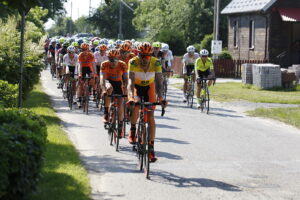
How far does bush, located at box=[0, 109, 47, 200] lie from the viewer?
6195 millimetres

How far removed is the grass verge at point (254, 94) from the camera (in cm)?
2222

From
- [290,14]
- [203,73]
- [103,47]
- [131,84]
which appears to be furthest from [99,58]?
[290,14]

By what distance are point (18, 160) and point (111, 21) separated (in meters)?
98.5

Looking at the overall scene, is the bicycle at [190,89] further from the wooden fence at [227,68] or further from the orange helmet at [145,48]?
the wooden fence at [227,68]

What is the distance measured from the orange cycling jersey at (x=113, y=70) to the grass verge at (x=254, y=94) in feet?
31.5

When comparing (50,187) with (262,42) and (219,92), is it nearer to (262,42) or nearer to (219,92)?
(219,92)

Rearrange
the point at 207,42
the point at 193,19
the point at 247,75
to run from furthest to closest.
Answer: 1. the point at 193,19
2. the point at 207,42
3. the point at 247,75

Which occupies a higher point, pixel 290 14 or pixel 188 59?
pixel 290 14

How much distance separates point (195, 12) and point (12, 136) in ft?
165

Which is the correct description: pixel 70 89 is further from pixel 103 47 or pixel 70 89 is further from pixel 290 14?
pixel 290 14

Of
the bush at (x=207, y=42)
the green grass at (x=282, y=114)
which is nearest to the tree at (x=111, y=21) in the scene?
the bush at (x=207, y=42)

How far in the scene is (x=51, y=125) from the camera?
14109mm

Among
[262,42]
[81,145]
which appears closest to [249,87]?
[262,42]

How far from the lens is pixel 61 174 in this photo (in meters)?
8.77
